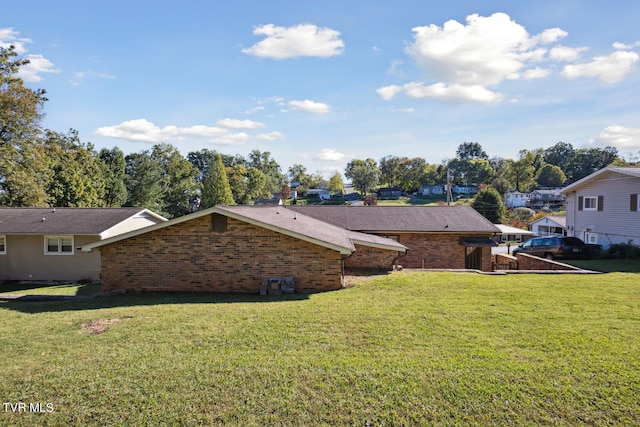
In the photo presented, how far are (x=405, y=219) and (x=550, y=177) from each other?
88697 mm

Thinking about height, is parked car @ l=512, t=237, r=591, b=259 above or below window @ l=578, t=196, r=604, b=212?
below

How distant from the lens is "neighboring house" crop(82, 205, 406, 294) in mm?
11172

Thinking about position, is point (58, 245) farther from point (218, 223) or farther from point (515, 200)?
point (515, 200)

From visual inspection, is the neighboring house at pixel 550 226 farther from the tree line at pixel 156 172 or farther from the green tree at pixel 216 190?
the green tree at pixel 216 190

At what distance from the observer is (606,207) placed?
2152 centimetres

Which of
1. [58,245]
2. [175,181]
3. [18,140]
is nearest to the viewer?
[58,245]

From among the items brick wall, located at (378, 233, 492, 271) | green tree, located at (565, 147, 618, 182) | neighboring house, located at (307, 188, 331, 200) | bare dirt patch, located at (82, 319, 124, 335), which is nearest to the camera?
bare dirt patch, located at (82, 319, 124, 335)

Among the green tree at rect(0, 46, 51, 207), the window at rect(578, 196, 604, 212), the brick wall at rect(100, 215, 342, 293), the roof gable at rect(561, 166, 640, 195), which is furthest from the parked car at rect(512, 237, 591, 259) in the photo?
the green tree at rect(0, 46, 51, 207)

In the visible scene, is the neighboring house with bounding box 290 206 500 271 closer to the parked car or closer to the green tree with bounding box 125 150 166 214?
the parked car

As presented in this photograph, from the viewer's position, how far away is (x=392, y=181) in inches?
3757

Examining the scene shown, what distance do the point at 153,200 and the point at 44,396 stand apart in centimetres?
4778

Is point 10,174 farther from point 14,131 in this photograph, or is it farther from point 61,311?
point 61,311

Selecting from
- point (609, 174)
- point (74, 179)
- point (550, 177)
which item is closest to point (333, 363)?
point (609, 174)

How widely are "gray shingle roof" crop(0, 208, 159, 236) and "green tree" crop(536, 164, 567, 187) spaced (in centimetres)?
9541
